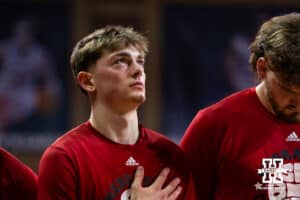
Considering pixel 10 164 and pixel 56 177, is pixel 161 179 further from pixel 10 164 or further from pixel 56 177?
pixel 10 164

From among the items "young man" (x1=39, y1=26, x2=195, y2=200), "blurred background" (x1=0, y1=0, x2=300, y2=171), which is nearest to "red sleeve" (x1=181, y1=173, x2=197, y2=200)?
"young man" (x1=39, y1=26, x2=195, y2=200)

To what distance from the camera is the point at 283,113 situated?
8.61ft

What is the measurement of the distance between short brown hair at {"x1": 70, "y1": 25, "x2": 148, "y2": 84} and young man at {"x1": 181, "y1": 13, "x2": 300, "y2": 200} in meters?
0.39

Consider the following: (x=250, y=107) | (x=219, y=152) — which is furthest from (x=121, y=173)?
(x=250, y=107)

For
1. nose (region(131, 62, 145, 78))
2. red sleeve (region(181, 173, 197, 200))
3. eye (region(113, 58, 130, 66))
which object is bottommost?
red sleeve (region(181, 173, 197, 200))

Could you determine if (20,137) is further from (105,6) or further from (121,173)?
(121,173)

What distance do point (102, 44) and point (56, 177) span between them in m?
0.58

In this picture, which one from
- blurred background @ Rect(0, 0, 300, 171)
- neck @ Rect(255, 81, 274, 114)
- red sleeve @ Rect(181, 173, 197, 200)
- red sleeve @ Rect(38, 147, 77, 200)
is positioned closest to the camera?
red sleeve @ Rect(38, 147, 77, 200)

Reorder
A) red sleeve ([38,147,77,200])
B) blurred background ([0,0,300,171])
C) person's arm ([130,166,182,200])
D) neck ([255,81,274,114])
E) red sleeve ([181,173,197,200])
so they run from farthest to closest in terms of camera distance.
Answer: blurred background ([0,0,300,171]), neck ([255,81,274,114]), red sleeve ([181,173,197,200]), person's arm ([130,166,182,200]), red sleeve ([38,147,77,200])

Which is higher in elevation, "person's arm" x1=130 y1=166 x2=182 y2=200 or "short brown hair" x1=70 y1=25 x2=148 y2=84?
"short brown hair" x1=70 y1=25 x2=148 y2=84

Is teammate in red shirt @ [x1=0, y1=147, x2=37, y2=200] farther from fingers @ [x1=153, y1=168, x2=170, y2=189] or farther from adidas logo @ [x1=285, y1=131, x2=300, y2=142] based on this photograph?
adidas logo @ [x1=285, y1=131, x2=300, y2=142]

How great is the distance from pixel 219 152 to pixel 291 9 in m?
3.68

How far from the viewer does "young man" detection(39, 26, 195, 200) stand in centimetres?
236

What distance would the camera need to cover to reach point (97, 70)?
261cm
